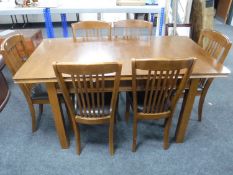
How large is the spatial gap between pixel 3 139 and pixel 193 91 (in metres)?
1.71

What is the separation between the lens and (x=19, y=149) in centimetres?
168

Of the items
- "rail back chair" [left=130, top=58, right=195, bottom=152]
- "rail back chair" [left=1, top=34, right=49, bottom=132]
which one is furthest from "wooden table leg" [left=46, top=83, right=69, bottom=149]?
"rail back chair" [left=130, top=58, right=195, bottom=152]

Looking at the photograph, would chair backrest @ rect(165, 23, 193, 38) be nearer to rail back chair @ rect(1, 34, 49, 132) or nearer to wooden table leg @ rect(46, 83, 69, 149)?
rail back chair @ rect(1, 34, 49, 132)

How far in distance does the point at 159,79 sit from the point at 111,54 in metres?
Answer: 0.54

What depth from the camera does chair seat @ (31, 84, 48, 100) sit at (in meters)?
1.62

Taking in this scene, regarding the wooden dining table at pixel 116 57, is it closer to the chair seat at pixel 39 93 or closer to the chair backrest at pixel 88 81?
the chair backrest at pixel 88 81

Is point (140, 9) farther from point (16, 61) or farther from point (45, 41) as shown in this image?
point (16, 61)

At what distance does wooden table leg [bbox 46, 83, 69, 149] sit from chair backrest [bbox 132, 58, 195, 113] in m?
0.56

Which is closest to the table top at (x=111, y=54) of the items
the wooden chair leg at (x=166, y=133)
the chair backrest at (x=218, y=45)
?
the chair backrest at (x=218, y=45)

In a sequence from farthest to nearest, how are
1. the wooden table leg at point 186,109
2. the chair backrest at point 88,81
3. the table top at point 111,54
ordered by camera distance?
the wooden table leg at point 186,109, the table top at point 111,54, the chair backrest at point 88,81

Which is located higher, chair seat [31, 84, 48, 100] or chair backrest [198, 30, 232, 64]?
chair backrest [198, 30, 232, 64]

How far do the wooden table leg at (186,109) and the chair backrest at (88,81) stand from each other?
0.58 meters

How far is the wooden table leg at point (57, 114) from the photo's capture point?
4.34 ft

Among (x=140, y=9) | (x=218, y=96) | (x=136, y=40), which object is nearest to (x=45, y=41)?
(x=136, y=40)
